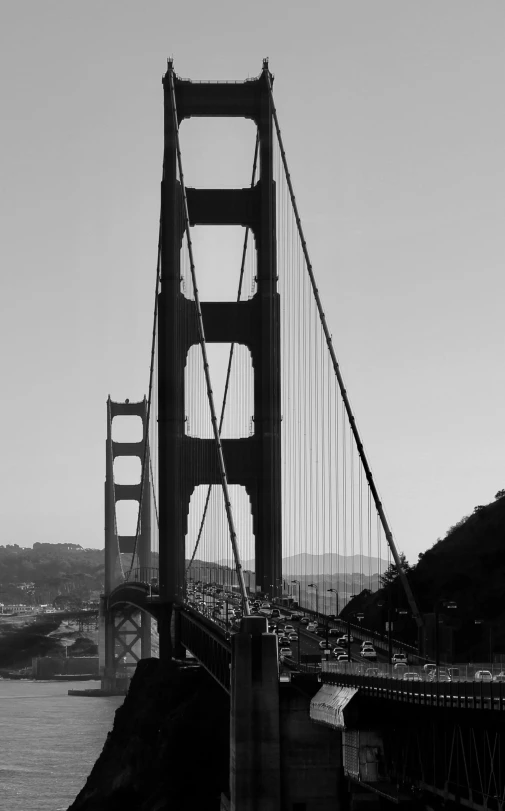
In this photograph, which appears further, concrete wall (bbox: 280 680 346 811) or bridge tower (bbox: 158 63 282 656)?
bridge tower (bbox: 158 63 282 656)

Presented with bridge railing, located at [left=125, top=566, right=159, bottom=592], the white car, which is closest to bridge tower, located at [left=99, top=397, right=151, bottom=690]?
bridge railing, located at [left=125, top=566, right=159, bottom=592]

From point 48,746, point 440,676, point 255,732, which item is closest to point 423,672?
point 440,676

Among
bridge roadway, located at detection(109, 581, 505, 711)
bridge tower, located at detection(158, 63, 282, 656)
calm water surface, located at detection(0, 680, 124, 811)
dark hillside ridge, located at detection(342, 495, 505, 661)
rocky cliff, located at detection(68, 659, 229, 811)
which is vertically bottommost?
calm water surface, located at detection(0, 680, 124, 811)

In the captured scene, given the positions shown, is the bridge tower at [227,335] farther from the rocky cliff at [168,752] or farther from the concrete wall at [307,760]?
the concrete wall at [307,760]

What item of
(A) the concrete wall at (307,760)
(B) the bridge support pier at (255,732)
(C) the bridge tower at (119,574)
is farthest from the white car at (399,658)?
(C) the bridge tower at (119,574)

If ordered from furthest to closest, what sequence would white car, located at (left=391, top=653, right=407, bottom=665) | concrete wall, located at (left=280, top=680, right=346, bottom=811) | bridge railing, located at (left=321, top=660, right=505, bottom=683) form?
white car, located at (left=391, top=653, right=407, bottom=665) → concrete wall, located at (left=280, top=680, right=346, bottom=811) → bridge railing, located at (left=321, top=660, right=505, bottom=683)

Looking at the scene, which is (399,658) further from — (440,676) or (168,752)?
(168,752)

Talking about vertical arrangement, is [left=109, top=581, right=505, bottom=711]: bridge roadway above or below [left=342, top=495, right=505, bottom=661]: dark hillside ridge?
below

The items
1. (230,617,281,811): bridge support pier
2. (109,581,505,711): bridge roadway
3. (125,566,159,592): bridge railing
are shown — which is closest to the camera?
(109,581,505,711): bridge roadway

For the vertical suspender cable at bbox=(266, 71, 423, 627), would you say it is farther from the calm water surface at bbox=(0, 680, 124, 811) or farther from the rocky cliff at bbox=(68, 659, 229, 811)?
the calm water surface at bbox=(0, 680, 124, 811)

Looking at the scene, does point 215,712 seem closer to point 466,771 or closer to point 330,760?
point 330,760
